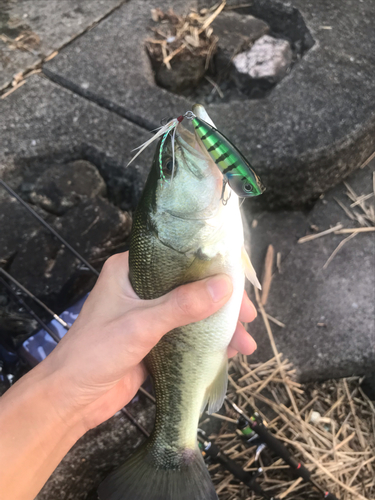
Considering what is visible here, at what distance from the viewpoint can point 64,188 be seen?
2715 mm

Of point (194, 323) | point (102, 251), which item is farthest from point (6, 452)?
point (102, 251)

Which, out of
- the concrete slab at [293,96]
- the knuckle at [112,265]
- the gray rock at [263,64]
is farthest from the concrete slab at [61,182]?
the gray rock at [263,64]

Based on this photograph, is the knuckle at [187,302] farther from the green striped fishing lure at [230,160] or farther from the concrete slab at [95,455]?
the concrete slab at [95,455]

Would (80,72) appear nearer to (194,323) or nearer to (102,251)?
(102,251)

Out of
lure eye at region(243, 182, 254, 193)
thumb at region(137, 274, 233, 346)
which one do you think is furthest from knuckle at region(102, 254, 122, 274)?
lure eye at region(243, 182, 254, 193)

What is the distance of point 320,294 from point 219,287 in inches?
56.3

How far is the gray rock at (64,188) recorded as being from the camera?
2.70 metres

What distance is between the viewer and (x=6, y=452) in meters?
1.55

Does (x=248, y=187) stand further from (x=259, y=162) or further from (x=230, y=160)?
(x=259, y=162)

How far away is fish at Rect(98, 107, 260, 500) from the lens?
4.89 ft

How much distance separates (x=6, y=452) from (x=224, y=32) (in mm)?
3640

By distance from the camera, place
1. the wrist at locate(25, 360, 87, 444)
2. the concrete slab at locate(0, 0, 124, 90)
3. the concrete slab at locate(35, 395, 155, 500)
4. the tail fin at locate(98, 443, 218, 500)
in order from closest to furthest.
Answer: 1. the wrist at locate(25, 360, 87, 444)
2. the tail fin at locate(98, 443, 218, 500)
3. the concrete slab at locate(35, 395, 155, 500)
4. the concrete slab at locate(0, 0, 124, 90)

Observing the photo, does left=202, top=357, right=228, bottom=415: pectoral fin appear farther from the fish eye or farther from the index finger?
the fish eye

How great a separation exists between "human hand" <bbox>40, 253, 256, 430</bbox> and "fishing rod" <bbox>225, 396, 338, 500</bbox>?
0.83 m
